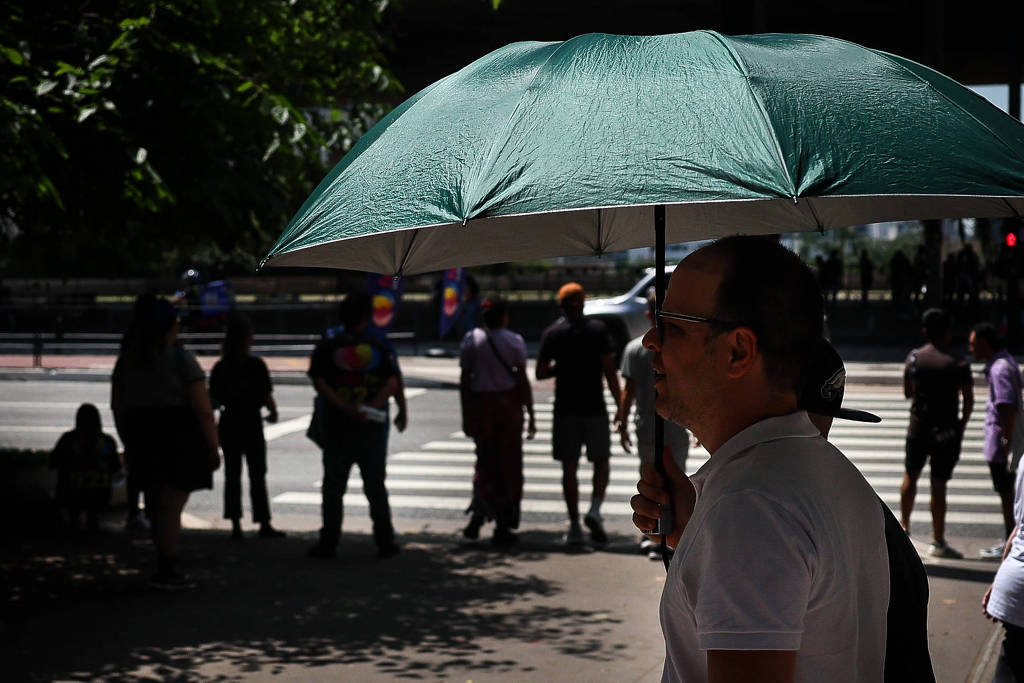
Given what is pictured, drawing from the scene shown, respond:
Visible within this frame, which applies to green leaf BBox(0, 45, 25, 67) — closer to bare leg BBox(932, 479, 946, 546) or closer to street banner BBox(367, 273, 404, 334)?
bare leg BBox(932, 479, 946, 546)

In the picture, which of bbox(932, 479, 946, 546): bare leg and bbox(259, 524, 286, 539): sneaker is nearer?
bbox(932, 479, 946, 546): bare leg

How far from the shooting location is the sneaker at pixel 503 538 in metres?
9.48

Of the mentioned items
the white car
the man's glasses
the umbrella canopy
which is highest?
the umbrella canopy

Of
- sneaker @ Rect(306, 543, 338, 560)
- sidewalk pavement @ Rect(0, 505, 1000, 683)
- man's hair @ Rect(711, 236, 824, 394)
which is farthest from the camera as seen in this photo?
sneaker @ Rect(306, 543, 338, 560)

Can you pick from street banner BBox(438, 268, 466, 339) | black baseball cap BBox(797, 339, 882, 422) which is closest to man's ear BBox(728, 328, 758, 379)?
black baseball cap BBox(797, 339, 882, 422)

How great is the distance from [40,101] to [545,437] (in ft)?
33.3

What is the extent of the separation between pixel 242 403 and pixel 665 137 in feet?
25.7

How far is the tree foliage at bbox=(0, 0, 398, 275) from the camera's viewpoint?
691 cm

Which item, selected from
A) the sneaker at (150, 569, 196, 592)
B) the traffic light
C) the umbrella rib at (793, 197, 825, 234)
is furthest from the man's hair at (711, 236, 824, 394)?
the traffic light

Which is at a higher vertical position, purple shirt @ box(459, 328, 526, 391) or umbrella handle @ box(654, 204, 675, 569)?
umbrella handle @ box(654, 204, 675, 569)

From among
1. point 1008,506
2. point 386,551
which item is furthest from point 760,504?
point 1008,506

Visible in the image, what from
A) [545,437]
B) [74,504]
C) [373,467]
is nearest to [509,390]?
[373,467]

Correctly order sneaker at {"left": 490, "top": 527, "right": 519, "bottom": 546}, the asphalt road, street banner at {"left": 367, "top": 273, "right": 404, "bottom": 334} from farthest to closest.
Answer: street banner at {"left": 367, "top": 273, "right": 404, "bottom": 334} → the asphalt road → sneaker at {"left": 490, "top": 527, "right": 519, "bottom": 546}

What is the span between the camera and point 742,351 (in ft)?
6.84
